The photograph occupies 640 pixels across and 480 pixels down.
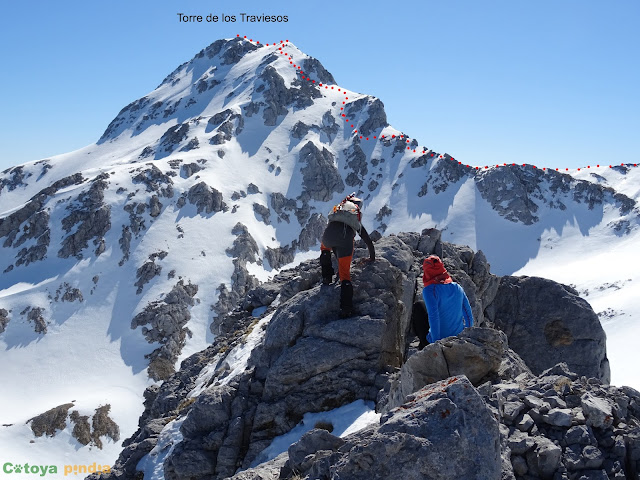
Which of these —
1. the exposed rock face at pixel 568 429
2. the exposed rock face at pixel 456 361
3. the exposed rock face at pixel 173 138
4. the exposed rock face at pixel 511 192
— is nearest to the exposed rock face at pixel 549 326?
the exposed rock face at pixel 456 361

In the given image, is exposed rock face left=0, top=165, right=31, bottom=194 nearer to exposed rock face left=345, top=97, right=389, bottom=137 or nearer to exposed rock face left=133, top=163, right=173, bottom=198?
exposed rock face left=133, top=163, right=173, bottom=198

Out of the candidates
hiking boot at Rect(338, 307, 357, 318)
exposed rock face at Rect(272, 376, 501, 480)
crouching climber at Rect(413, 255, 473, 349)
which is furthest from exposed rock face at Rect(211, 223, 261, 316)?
exposed rock face at Rect(272, 376, 501, 480)

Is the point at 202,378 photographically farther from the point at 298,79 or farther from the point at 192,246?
the point at 298,79

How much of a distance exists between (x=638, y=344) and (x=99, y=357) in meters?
89.4

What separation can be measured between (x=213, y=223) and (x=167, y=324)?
33334 millimetres

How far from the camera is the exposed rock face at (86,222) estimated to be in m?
113

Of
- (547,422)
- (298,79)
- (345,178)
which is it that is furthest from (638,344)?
(298,79)

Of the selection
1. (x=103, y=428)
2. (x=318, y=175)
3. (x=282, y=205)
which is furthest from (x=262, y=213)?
(x=103, y=428)

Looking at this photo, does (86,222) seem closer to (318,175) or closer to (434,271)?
(318,175)

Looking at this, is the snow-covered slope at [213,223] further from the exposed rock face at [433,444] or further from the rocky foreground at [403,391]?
the exposed rock face at [433,444]

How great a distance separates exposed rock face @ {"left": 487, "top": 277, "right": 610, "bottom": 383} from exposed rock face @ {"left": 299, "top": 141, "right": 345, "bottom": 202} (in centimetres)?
11935

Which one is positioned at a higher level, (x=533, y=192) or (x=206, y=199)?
(x=206, y=199)

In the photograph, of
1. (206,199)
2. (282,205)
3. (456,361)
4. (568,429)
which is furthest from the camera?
(282,205)

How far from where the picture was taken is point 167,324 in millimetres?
96188
